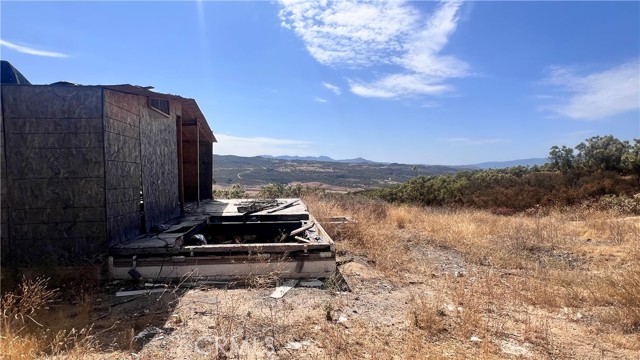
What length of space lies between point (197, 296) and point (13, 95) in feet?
12.4

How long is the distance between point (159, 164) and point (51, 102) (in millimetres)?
2808

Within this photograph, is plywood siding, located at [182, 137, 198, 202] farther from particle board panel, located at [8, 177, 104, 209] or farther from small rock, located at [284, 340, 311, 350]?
small rock, located at [284, 340, 311, 350]

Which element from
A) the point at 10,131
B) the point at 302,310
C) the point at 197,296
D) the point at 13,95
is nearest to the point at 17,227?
the point at 10,131

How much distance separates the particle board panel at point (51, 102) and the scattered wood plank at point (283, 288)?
11.8 ft

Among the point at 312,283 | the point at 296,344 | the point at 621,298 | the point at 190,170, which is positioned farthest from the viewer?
the point at 190,170

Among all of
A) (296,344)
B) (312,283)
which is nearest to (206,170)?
(312,283)

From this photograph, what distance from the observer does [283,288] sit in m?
5.70

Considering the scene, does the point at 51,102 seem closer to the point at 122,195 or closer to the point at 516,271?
the point at 122,195

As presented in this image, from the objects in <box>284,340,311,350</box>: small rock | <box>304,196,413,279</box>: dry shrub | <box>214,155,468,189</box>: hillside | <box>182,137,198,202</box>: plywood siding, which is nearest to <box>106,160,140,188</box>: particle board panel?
<box>284,340,311,350</box>: small rock

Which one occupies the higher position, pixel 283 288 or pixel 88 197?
pixel 88 197

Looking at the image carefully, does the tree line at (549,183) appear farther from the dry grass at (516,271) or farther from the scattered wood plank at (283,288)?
the scattered wood plank at (283,288)

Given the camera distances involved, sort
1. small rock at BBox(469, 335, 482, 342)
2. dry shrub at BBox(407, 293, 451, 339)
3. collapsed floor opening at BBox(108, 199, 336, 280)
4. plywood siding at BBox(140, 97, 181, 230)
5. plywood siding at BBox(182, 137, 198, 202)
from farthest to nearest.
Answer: plywood siding at BBox(182, 137, 198, 202) < plywood siding at BBox(140, 97, 181, 230) < collapsed floor opening at BBox(108, 199, 336, 280) < dry shrub at BBox(407, 293, 451, 339) < small rock at BBox(469, 335, 482, 342)

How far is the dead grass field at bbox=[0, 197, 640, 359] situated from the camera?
3701 millimetres

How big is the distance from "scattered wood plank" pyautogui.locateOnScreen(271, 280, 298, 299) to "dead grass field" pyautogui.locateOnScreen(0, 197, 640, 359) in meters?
0.11
